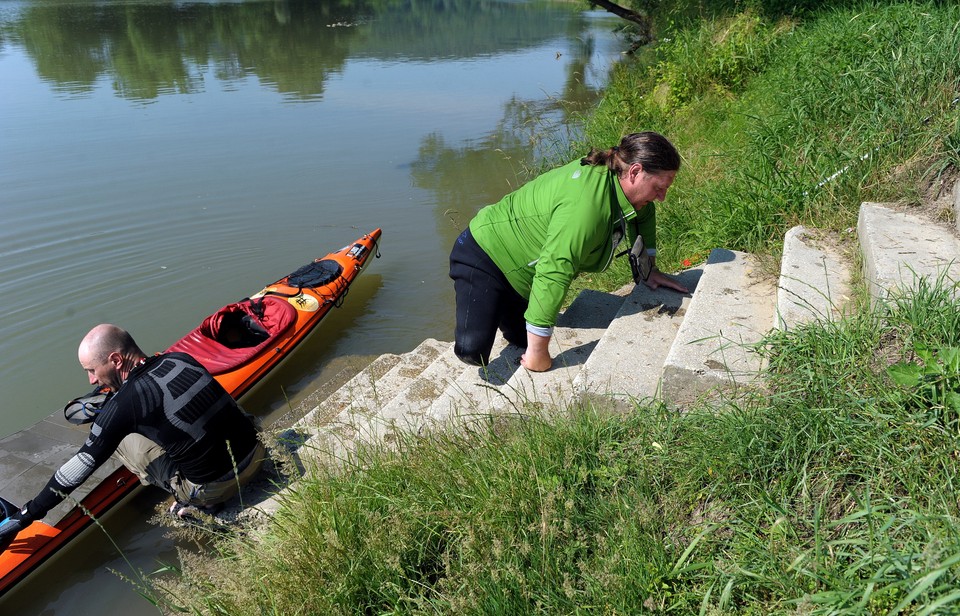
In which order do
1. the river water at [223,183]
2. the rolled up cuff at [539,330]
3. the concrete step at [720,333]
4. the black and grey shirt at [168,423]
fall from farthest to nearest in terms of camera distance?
the river water at [223,183] → the black and grey shirt at [168,423] → the rolled up cuff at [539,330] → the concrete step at [720,333]

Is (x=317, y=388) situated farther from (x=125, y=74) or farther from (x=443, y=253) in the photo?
(x=125, y=74)

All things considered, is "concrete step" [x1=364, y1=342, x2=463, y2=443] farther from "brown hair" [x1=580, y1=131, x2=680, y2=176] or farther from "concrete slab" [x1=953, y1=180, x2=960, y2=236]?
"concrete slab" [x1=953, y1=180, x2=960, y2=236]

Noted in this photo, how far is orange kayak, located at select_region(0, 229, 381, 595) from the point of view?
12.8 ft

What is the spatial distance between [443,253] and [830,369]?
607 centimetres

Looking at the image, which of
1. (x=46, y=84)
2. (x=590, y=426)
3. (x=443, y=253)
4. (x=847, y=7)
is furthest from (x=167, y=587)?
(x=46, y=84)

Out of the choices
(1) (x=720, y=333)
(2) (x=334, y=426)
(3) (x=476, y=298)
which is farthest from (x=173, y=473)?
(1) (x=720, y=333)

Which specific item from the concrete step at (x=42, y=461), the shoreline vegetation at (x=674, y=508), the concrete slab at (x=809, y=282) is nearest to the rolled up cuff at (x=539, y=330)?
the shoreline vegetation at (x=674, y=508)

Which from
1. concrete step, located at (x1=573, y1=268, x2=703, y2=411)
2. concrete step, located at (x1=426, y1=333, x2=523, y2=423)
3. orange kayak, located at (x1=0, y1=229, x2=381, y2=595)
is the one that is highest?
concrete step, located at (x1=573, y1=268, x2=703, y2=411)

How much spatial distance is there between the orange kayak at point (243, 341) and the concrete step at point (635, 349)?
3.18 m

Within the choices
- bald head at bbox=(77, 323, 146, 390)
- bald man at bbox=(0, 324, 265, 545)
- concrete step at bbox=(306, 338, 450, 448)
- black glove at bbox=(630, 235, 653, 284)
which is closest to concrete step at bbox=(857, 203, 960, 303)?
black glove at bbox=(630, 235, 653, 284)

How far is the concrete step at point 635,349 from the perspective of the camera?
293 centimetres

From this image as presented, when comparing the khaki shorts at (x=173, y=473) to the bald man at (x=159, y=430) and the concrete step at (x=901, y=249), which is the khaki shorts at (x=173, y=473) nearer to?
the bald man at (x=159, y=430)

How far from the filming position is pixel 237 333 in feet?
19.8

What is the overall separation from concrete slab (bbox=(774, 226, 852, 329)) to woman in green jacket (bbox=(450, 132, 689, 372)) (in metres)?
0.70
